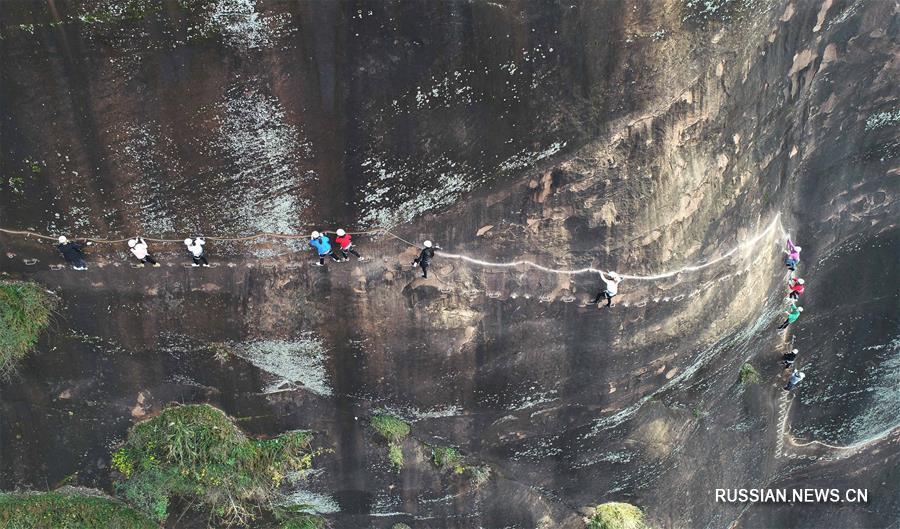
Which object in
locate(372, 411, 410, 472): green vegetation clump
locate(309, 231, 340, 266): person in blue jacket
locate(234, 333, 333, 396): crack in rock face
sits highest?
locate(309, 231, 340, 266): person in blue jacket

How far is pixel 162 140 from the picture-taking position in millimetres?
6918

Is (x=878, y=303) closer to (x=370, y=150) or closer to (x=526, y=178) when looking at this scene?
→ (x=526, y=178)

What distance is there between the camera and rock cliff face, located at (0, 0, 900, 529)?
671 centimetres

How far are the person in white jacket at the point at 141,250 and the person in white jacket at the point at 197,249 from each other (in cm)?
51

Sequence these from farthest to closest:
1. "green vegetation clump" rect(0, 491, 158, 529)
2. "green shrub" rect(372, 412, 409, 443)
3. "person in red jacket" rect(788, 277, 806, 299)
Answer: "person in red jacket" rect(788, 277, 806, 299), "green vegetation clump" rect(0, 491, 158, 529), "green shrub" rect(372, 412, 409, 443)

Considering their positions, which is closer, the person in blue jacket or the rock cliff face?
the rock cliff face

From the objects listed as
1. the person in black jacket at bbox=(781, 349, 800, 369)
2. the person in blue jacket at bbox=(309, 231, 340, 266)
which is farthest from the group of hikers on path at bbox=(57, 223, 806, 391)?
the person in black jacket at bbox=(781, 349, 800, 369)

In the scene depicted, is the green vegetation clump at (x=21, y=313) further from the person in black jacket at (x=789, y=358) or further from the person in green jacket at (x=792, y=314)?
the person in black jacket at (x=789, y=358)

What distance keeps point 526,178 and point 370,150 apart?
2098 millimetres

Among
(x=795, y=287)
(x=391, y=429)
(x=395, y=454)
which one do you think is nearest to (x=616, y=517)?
(x=395, y=454)

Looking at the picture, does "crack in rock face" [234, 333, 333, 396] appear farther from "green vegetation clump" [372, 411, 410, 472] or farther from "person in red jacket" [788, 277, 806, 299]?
"person in red jacket" [788, 277, 806, 299]

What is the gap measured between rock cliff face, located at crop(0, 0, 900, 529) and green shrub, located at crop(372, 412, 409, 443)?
16cm

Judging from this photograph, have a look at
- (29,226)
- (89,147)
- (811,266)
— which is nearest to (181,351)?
(29,226)

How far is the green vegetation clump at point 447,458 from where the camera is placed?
920cm
